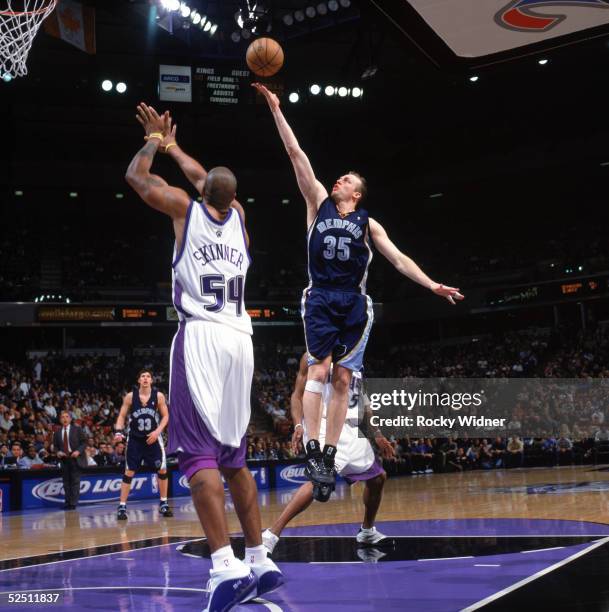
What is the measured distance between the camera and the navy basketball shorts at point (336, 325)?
19.5 ft

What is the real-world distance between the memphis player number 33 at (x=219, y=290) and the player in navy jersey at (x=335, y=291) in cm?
130

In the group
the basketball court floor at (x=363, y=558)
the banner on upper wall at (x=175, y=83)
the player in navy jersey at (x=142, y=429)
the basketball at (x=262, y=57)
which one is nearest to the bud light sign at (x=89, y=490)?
the basketball court floor at (x=363, y=558)

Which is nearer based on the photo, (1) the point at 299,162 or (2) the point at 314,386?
(2) the point at 314,386

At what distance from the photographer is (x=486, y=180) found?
32.9 metres

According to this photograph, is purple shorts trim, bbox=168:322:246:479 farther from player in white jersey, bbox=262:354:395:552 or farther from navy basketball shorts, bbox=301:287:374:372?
player in white jersey, bbox=262:354:395:552

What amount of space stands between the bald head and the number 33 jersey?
7 cm

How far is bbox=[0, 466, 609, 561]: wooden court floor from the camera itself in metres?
9.28

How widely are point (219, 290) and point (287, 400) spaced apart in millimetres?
22119

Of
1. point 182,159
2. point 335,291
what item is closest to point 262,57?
point 335,291

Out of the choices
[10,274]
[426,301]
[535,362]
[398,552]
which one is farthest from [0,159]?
[398,552]

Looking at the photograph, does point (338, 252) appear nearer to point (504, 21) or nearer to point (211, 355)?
point (211, 355)

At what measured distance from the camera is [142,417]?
1195 centimetres

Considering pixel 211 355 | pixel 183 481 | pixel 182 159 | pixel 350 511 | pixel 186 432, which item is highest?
pixel 182 159

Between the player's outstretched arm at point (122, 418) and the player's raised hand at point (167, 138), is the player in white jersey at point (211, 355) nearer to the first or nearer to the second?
the player's raised hand at point (167, 138)
